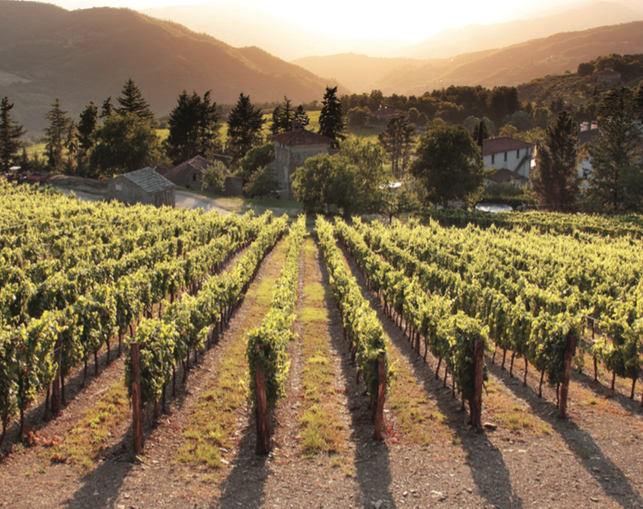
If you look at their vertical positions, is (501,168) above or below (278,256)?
above

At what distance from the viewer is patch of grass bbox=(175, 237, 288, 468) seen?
9.91m

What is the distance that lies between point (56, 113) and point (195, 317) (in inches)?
3479

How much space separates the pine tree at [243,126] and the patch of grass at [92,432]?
78.9 metres

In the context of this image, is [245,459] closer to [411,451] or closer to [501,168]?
[411,451]

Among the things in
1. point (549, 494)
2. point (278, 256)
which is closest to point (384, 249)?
point (278, 256)

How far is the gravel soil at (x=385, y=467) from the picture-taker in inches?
337

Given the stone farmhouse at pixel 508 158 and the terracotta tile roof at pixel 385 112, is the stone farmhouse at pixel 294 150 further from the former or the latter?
the terracotta tile roof at pixel 385 112

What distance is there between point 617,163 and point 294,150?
41379mm

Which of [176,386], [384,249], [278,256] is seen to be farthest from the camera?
[278,256]

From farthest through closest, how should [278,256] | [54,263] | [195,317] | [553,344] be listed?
1. [278,256]
2. [54,263]
3. [195,317]
4. [553,344]

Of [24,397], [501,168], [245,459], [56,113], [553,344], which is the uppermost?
[56,113]

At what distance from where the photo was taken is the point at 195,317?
46.6ft

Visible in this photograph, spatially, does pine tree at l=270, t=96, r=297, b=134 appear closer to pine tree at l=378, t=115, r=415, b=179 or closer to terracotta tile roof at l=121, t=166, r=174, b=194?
pine tree at l=378, t=115, r=415, b=179

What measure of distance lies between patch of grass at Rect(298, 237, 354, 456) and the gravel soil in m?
0.23
